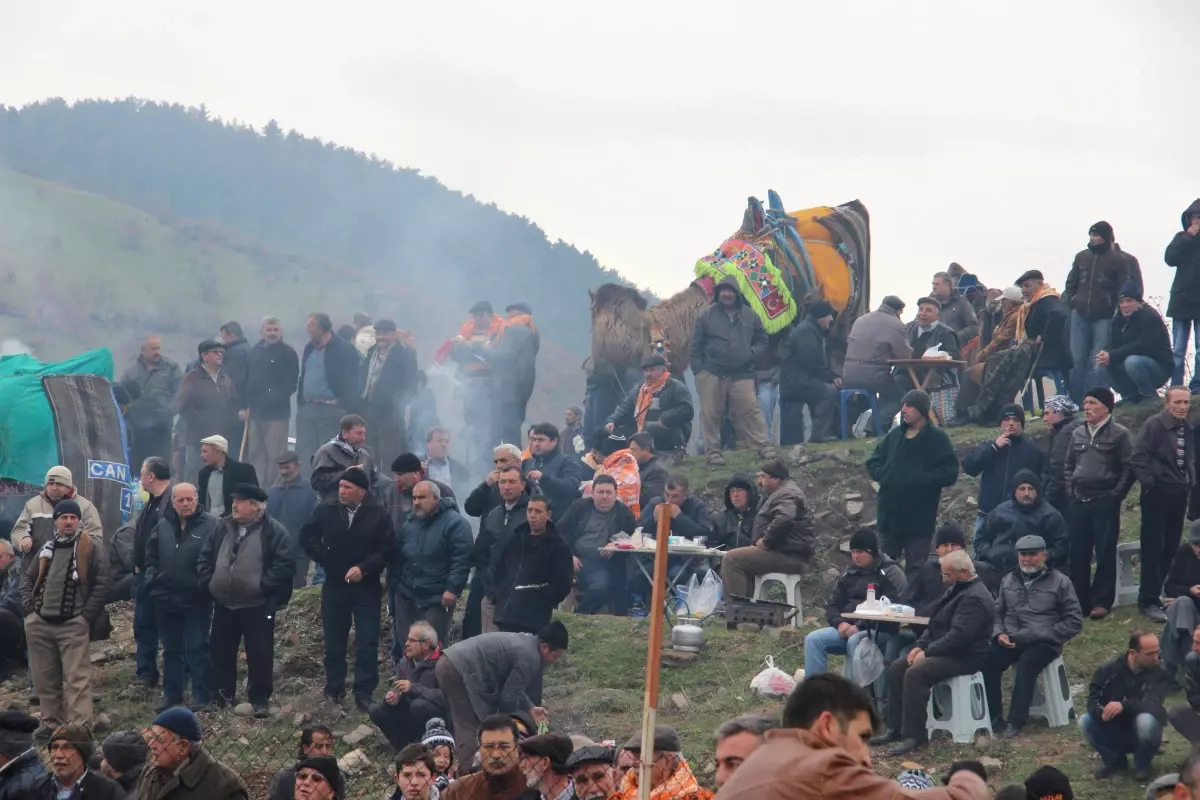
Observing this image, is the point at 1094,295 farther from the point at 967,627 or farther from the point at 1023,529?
the point at 967,627

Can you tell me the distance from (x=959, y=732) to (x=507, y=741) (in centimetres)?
416

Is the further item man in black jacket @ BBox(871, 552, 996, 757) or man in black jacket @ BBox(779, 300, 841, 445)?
man in black jacket @ BBox(779, 300, 841, 445)

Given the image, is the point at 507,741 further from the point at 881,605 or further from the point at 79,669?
the point at 79,669

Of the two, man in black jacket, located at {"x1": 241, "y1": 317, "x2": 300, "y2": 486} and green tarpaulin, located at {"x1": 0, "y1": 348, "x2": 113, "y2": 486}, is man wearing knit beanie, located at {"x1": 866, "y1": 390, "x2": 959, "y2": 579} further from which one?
green tarpaulin, located at {"x1": 0, "y1": 348, "x2": 113, "y2": 486}

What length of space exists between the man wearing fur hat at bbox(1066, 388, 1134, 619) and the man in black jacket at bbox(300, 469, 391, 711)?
5613 millimetres

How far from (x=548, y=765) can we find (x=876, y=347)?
10.8 meters

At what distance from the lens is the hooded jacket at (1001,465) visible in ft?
49.5

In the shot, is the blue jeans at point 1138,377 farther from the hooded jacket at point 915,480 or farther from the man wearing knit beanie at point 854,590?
the man wearing knit beanie at point 854,590

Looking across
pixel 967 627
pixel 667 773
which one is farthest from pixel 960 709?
pixel 667 773

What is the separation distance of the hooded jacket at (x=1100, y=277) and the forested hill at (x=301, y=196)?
3970 cm

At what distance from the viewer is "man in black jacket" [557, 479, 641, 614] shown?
1565 centimetres

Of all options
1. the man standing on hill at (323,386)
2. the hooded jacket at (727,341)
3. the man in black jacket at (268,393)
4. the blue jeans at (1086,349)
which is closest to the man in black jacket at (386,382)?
the man standing on hill at (323,386)

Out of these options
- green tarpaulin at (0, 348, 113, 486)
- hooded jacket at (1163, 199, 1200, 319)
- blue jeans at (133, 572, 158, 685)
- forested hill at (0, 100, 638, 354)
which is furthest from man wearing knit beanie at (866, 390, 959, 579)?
forested hill at (0, 100, 638, 354)

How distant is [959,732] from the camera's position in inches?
→ 468
